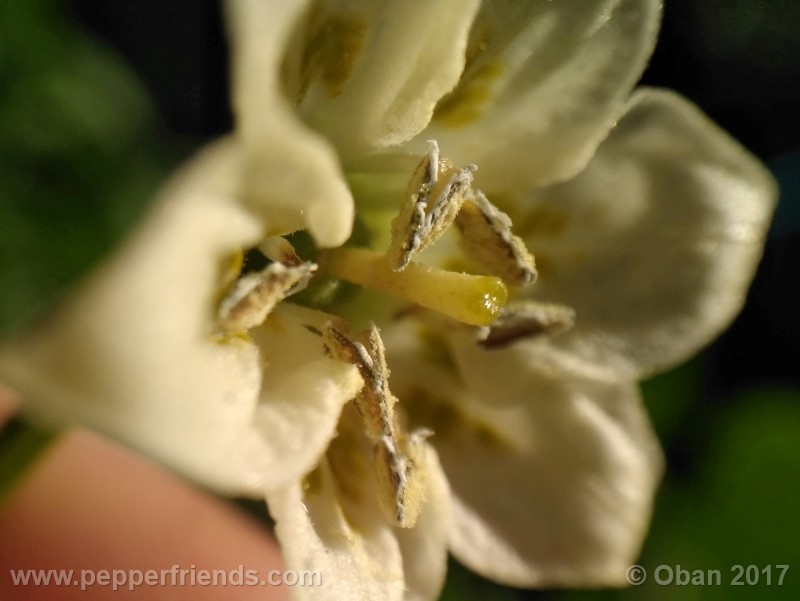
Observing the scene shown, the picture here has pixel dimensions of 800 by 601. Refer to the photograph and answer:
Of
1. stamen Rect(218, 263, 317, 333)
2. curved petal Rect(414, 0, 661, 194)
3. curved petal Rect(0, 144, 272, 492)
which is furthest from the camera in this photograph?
curved petal Rect(414, 0, 661, 194)

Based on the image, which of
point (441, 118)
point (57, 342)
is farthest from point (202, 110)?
point (57, 342)

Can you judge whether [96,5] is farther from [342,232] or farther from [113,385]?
[113,385]

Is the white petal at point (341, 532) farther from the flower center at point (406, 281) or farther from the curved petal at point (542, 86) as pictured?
the curved petal at point (542, 86)

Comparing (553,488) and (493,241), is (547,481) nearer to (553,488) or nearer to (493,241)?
(553,488)

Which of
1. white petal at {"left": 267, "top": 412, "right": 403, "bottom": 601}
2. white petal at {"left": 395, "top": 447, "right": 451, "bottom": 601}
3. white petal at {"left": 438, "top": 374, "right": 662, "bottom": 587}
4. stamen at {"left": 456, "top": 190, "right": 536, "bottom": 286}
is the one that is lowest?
white petal at {"left": 438, "top": 374, "right": 662, "bottom": 587}

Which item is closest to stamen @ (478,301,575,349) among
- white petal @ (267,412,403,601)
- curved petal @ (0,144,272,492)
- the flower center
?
the flower center

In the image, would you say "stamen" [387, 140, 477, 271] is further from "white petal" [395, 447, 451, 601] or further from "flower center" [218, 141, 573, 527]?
"white petal" [395, 447, 451, 601]
